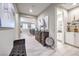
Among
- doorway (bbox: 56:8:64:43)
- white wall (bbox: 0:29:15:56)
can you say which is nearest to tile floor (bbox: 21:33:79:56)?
white wall (bbox: 0:29:15:56)

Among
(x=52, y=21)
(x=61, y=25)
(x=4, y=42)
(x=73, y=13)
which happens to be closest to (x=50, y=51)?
(x=52, y=21)

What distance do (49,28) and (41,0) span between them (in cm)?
306

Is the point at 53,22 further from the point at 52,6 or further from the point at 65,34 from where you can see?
the point at 65,34

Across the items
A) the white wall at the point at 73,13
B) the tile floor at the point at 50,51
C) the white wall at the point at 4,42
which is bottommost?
the tile floor at the point at 50,51

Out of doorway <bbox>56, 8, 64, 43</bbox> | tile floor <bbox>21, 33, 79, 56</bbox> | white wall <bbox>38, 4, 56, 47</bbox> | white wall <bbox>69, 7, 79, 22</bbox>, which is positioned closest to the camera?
tile floor <bbox>21, 33, 79, 56</bbox>

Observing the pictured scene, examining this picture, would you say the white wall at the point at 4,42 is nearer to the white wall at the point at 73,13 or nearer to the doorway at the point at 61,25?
the doorway at the point at 61,25

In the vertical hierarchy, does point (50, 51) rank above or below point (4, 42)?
below

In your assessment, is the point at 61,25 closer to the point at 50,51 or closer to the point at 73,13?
the point at 73,13

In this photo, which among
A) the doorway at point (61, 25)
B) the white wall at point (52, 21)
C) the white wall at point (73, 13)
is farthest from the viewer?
the doorway at point (61, 25)

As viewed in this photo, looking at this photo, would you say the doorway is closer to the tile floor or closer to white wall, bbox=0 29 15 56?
the tile floor

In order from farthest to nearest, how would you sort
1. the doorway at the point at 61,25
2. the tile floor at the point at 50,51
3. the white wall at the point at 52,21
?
the doorway at the point at 61,25 < the white wall at the point at 52,21 < the tile floor at the point at 50,51

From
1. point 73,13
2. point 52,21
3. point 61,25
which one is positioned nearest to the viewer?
point 52,21

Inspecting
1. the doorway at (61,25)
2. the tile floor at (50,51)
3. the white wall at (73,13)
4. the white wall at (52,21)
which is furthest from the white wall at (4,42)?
the white wall at (73,13)

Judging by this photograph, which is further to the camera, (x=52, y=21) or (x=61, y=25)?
(x=61, y=25)
